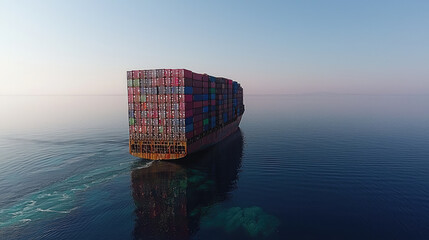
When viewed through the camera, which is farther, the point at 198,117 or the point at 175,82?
the point at 198,117

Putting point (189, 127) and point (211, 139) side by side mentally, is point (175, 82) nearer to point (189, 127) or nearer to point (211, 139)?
point (189, 127)

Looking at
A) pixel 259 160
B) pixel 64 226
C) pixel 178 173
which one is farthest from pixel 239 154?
pixel 64 226

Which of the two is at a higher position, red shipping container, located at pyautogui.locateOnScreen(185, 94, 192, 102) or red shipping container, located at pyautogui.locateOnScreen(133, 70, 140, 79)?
red shipping container, located at pyautogui.locateOnScreen(133, 70, 140, 79)

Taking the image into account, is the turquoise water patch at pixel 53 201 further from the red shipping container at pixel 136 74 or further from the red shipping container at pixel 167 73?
the red shipping container at pixel 167 73

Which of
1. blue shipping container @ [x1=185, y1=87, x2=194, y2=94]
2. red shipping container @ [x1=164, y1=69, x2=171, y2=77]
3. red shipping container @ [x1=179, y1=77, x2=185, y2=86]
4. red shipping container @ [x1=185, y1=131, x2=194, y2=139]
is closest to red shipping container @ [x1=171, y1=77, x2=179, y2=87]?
red shipping container @ [x1=179, y1=77, x2=185, y2=86]

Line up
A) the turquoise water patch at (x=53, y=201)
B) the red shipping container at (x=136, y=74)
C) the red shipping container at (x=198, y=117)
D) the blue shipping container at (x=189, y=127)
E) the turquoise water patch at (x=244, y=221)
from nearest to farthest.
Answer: the turquoise water patch at (x=244, y=221) → the turquoise water patch at (x=53, y=201) → the blue shipping container at (x=189, y=127) → the red shipping container at (x=136, y=74) → the red shipping container at (x=198, y=117)

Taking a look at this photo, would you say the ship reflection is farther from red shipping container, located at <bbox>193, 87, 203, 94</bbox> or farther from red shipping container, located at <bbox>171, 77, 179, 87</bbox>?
red shipping container, located at <bbox>171, 77, 179, 87</bbox>

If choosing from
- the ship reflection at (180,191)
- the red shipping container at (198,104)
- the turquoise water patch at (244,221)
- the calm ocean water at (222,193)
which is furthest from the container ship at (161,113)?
the turquoise water patch at (244,221)

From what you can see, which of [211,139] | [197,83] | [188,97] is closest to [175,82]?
[188,97]
